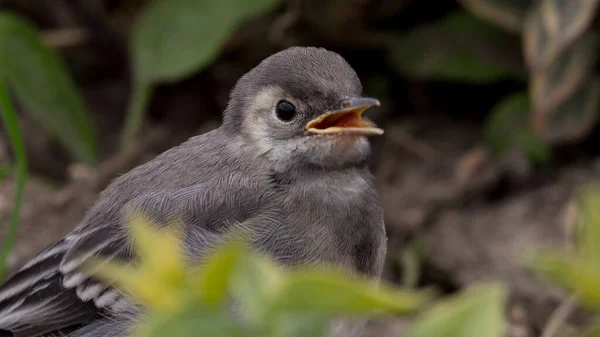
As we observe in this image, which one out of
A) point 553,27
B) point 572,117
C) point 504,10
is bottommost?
point 572,117

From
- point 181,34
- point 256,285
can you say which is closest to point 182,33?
point 181,34

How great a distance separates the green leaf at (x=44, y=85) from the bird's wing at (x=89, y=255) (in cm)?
184

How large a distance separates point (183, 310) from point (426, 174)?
412 cm

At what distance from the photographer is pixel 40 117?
198 inches

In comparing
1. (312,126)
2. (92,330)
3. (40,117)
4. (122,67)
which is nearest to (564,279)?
(312,126)

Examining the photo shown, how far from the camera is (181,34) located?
468 centimetres

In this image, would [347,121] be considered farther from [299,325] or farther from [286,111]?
[299,325]

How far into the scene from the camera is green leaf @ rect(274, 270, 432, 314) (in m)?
0.94

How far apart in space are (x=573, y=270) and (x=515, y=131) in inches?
148

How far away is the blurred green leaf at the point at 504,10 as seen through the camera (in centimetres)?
443

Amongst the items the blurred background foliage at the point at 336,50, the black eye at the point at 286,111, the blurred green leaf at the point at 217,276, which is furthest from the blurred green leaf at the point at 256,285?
the blurred background foliage at the point at 336,50

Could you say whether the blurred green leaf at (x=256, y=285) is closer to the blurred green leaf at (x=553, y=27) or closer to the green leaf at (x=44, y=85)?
the blurred green leaf at (x=553, y=27)

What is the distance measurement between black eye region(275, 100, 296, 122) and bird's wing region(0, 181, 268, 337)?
0.27 m

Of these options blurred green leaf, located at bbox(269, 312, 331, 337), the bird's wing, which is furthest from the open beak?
blurred green leaf, located at bbox(269, 312, 331, 337)
